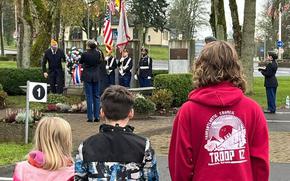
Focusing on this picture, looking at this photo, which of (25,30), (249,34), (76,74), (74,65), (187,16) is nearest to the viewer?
(76,74)

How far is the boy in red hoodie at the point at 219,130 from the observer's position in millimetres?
3678

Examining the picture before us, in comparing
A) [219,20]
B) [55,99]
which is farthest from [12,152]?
[219,20]

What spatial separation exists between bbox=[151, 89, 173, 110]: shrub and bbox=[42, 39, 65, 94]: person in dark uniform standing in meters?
4.15

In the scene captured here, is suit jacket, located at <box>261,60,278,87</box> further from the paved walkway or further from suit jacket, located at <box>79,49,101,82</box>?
suit jacket, located at <box>79,49,101,82</box>

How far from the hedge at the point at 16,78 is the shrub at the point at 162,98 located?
256 inches

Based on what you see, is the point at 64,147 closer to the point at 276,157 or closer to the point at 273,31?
the point at 276,157

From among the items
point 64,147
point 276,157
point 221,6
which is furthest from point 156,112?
point 64,147

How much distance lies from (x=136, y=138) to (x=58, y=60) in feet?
51.8

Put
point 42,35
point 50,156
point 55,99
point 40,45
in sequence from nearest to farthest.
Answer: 1. point 50,156
2. point 55,99
3. point 40,45
4. point 42,35

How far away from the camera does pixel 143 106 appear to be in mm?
15195

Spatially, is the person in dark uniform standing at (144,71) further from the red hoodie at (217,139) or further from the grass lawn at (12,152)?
the red hoodie at (217,139)

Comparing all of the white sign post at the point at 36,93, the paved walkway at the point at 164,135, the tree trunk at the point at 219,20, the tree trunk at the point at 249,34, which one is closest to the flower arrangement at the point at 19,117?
the white sign post at the point at 36,93

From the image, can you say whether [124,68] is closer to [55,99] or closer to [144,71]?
[144,71]

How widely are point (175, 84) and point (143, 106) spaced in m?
2.35
